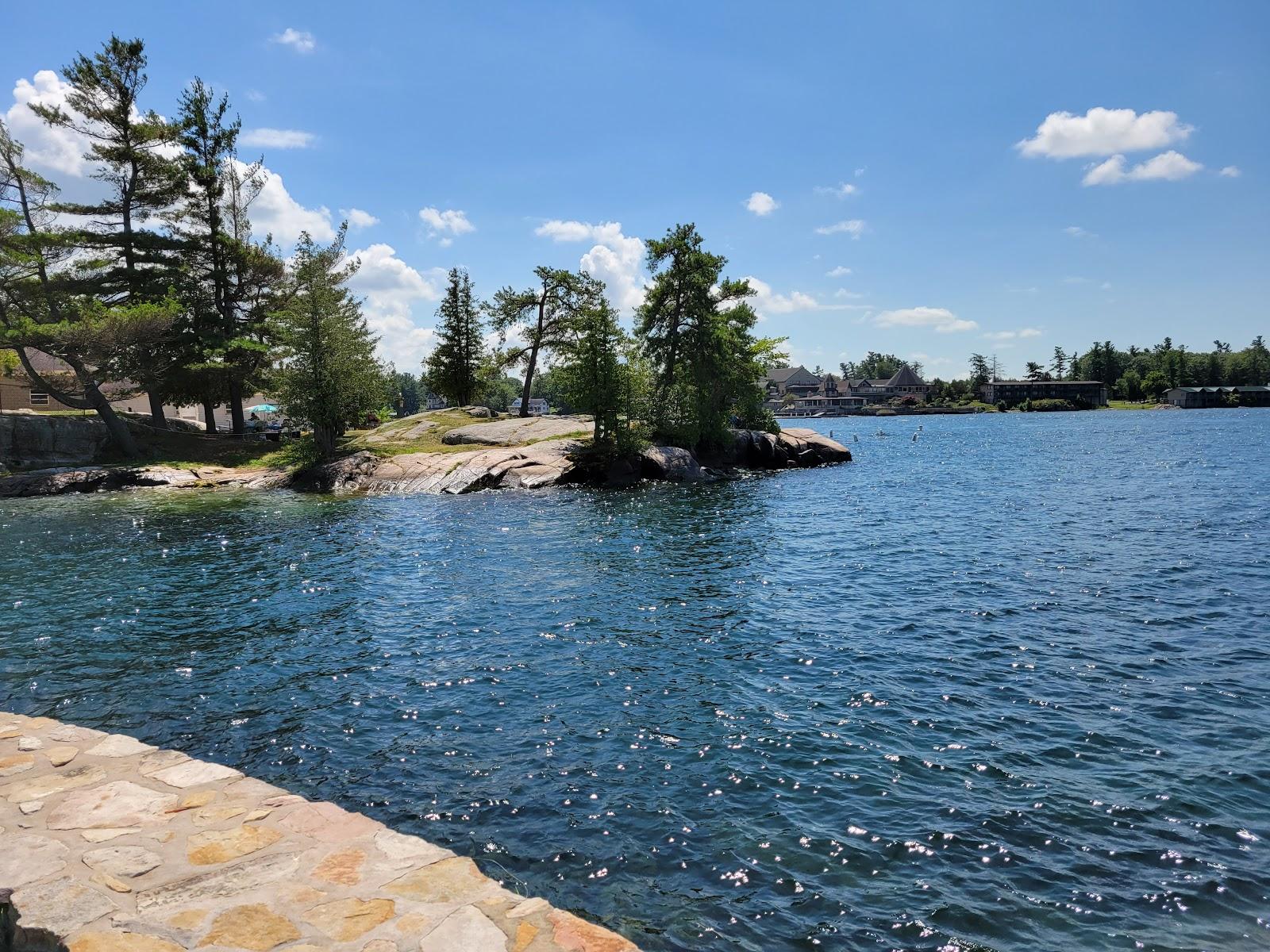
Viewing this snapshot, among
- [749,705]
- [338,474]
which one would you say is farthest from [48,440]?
[749,705]

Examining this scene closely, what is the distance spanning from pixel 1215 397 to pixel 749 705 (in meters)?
226

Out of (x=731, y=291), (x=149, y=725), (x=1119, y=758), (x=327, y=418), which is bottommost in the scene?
(x=1119, y=758)

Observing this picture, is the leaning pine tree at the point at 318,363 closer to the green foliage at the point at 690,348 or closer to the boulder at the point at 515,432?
the boulder at the point at 515,432

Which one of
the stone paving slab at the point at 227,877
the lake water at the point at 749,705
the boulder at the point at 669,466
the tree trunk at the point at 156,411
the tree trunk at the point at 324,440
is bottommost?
the lake water at the point at 749,705

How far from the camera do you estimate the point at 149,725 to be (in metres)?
10.7

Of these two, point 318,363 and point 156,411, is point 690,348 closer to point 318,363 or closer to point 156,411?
point 318,363

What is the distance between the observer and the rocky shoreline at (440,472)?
41.9m

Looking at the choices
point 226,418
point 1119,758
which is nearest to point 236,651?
point 1119,758

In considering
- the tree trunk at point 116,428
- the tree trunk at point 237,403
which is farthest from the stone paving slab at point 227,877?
the tree trunk at point 237,403

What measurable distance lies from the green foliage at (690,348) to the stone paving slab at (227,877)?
1731 inches

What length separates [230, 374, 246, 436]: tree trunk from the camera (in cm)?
5509

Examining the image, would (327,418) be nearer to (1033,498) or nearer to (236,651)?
(236,651)

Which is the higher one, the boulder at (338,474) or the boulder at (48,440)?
the boulder at (48,440)

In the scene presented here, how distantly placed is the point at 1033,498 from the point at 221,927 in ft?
132
